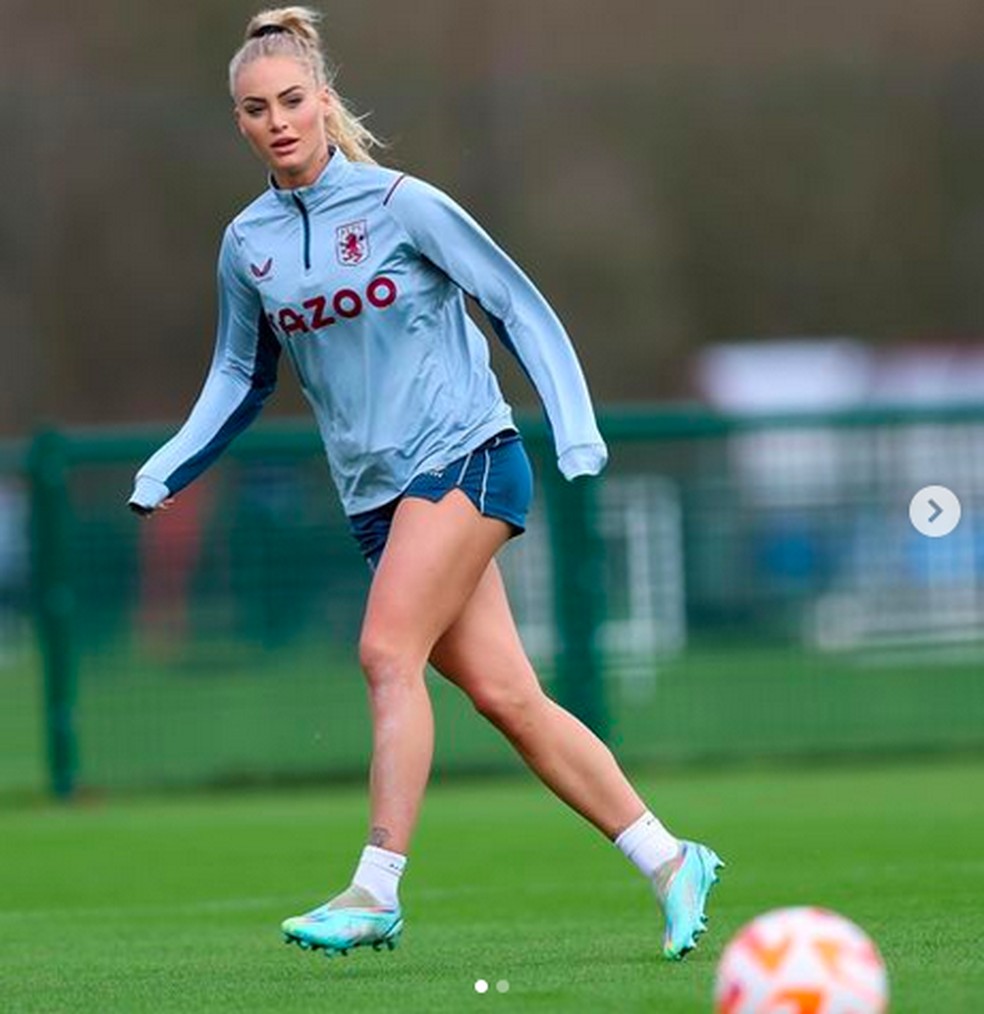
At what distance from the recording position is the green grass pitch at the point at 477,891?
7.82m

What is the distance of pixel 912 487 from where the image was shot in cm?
1656

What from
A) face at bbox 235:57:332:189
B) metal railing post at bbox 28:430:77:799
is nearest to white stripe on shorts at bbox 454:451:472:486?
face at bbox 235:57:332:189

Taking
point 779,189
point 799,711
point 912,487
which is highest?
point 779,189

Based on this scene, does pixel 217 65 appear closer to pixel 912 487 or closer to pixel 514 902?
pixel 912 487

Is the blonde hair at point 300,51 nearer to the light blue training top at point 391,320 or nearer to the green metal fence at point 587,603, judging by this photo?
the light blue training top at point 391,320

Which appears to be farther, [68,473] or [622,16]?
[622,16]

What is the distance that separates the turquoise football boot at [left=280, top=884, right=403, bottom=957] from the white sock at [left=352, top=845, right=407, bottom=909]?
15 mm

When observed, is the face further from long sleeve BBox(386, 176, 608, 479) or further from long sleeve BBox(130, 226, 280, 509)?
long sleeve BBox(130, 226, 280, 509)

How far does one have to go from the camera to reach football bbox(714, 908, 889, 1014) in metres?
6.30

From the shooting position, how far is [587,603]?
16.2 meters

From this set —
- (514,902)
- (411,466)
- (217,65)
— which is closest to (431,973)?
(411,466)

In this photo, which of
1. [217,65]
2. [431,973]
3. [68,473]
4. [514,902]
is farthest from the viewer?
[217,65]

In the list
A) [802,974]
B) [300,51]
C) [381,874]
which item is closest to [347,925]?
[381,874]

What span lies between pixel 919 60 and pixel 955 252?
2417mm
